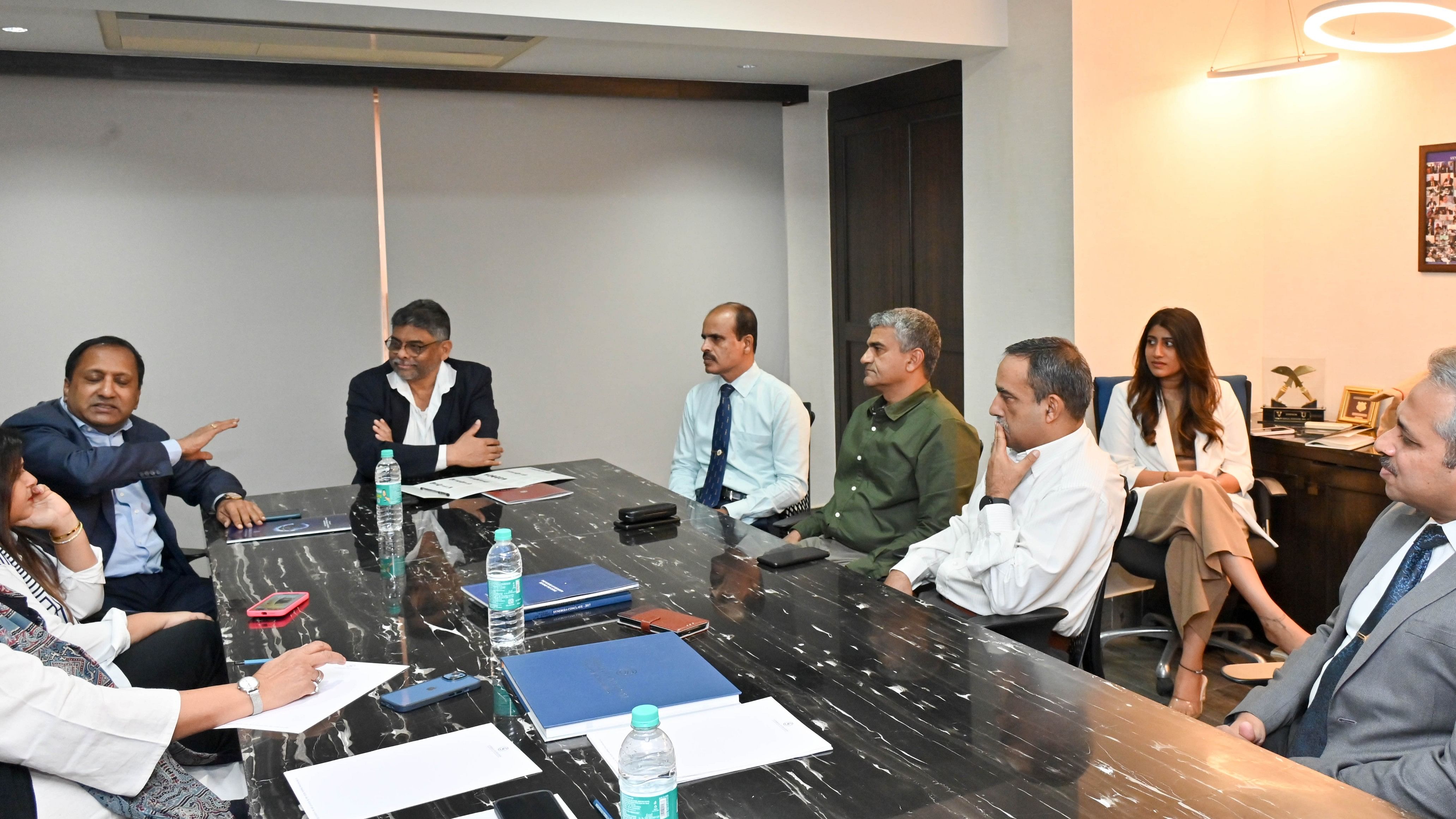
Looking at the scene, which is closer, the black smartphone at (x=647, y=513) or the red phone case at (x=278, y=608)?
the red phone case at (x=278, y=608)

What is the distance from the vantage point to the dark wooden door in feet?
17.6

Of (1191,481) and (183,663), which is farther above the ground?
(1191,481)

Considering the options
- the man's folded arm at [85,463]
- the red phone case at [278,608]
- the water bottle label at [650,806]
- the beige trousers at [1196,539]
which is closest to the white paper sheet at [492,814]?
the water bottle label at [650,806]

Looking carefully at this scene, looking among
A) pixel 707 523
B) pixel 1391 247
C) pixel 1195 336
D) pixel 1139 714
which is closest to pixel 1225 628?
pixel 1195 336

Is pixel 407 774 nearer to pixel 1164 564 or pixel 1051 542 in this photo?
pixel 1051 542

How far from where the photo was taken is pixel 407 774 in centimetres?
158

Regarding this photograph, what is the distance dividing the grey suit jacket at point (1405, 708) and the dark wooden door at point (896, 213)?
133 inches

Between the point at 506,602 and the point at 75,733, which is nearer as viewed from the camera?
the point at 75,733

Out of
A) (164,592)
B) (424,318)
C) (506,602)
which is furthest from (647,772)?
(424,318)

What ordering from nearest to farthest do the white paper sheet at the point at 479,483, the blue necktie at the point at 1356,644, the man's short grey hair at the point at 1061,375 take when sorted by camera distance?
the blue necktie at the point at 1356,644 → the man's short grey hair at the point at 1061,375 → the white paper sheet at the point at 479,483

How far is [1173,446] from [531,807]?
11.5ft

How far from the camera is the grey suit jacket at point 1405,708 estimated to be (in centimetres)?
169

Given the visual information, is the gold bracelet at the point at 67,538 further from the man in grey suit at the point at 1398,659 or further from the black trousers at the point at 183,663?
the man in grey suit at the point at 1398,659

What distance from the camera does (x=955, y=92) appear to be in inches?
205
